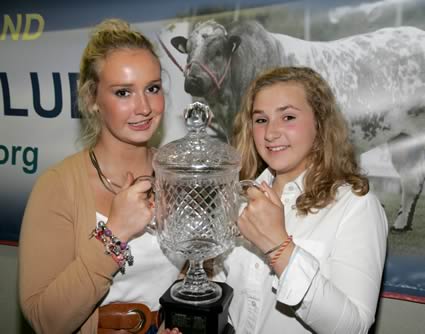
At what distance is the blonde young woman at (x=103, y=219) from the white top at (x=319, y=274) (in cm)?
23

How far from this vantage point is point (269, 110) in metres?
1.12

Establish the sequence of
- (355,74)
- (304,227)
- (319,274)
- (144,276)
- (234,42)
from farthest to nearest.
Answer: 1. (234,42)
2. (355,74)
3. (144,276)
4. (304,227)
5. (319,274)

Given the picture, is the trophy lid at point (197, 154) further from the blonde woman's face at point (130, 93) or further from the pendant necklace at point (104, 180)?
the pendant necklace at point (104, 180)

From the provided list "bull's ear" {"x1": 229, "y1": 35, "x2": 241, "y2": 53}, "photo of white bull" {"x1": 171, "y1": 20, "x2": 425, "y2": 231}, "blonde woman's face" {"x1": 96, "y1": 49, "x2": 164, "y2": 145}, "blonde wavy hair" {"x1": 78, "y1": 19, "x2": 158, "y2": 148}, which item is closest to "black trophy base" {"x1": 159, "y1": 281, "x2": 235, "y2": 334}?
"blonde woman's face" {"x1": 96, "y1": 49, "x2": 164, "y2": 145}

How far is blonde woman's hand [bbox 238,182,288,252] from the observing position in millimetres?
958

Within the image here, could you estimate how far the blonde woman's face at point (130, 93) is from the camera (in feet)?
3.76

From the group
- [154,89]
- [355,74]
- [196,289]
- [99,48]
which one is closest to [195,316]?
[196,289]

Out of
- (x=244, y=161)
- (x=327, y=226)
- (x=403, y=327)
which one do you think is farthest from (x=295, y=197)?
(x=403, y=327)

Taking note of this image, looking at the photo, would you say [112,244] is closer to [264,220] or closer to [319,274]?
[264,220]

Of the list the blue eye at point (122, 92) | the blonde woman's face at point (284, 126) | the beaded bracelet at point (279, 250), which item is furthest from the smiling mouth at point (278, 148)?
the blue eye at point (122, 92)

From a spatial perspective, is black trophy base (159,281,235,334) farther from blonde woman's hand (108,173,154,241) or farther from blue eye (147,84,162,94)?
blue eye (147,84,162,94)

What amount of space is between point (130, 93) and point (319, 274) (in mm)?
593

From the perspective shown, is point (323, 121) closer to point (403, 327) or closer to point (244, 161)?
point (244, 161)

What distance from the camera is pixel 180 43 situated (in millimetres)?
1735
